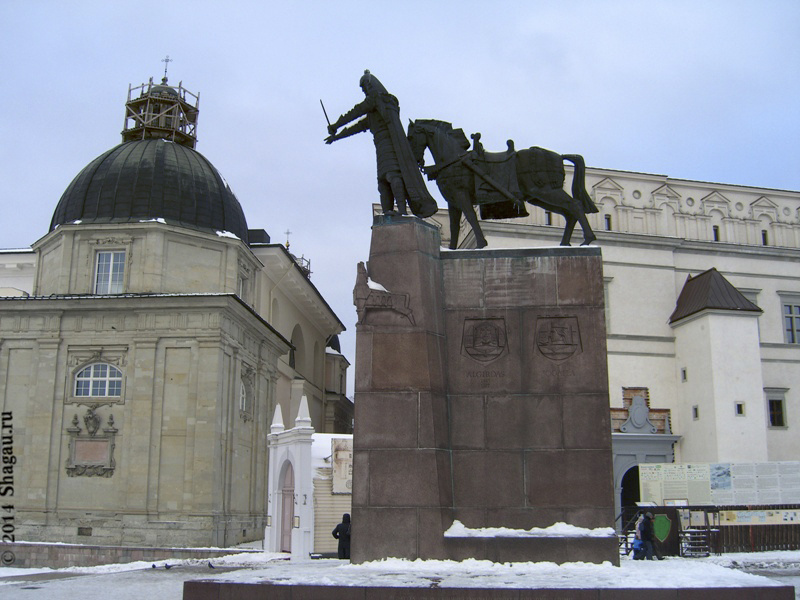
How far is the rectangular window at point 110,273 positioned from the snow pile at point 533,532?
31933mm

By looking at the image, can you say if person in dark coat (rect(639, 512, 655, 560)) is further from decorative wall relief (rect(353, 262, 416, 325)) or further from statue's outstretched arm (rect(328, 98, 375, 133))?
statue's outstretched arm (rect(328, 98, 375, 133))

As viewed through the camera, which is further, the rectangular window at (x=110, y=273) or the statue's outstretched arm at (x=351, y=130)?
the rectangular window at (x=110, y=273)

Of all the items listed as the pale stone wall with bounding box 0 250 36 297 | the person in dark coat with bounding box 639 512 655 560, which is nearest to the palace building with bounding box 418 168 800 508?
the person in dark coat with bounding box 639 512 655 560

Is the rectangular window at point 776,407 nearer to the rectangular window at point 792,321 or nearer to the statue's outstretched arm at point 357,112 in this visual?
the rectangular window at point 792,321

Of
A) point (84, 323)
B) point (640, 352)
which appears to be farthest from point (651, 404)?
point (84, 323)

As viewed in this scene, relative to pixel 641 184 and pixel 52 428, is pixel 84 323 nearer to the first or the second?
pixel 52 428

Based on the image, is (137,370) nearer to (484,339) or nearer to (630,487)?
(630,487)

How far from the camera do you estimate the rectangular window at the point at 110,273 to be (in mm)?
40531

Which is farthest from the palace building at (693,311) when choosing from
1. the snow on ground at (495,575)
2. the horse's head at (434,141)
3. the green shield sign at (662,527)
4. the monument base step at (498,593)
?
the monument base step at (498,593)

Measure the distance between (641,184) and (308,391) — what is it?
25269 millimetres

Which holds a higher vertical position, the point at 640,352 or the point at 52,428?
the point at 640,352

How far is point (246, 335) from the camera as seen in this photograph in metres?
43.0

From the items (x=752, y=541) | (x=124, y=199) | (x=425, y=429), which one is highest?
(x=124, y=199)

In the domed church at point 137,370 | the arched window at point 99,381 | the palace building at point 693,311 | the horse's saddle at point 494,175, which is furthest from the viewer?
the palace building at point 693,311
